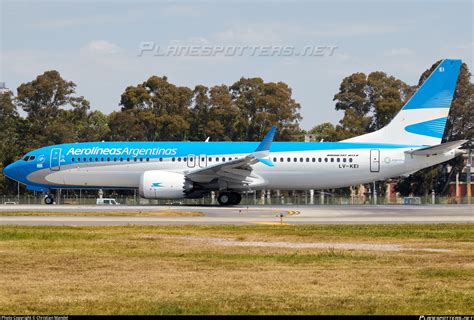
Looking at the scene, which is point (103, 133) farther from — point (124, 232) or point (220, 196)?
point (124, 232)

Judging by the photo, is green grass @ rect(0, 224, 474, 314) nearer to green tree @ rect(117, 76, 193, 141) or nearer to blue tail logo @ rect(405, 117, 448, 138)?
blue tail logo @ rect(405, 117, 448, 138)

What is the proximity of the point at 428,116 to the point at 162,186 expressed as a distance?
17114 millimetres

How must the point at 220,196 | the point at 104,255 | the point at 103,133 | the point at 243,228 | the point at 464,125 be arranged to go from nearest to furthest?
the point at 104,255 < the point at 243,228 < the point at 220,196 < the point at 464,125 < the point at 103,133

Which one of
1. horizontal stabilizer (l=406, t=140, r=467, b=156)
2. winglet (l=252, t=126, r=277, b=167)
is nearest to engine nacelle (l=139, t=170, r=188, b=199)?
winglet (l=252, t=126, r=277, b=167)

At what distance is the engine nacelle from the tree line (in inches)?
1705

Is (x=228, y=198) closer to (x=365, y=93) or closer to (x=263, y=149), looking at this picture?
(x=263, y=149)

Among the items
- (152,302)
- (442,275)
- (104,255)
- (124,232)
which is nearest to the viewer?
(152,302)

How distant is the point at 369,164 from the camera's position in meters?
54.4

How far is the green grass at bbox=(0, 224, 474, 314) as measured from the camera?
575 inches

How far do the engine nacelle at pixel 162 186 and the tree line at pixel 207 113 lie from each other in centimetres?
4332

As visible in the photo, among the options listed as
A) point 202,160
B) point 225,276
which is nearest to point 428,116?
point 202,160

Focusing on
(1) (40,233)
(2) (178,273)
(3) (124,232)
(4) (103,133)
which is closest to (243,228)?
(3) (124,232)

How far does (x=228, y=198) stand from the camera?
54.2 m

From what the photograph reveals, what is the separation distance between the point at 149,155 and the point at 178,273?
35758mm
